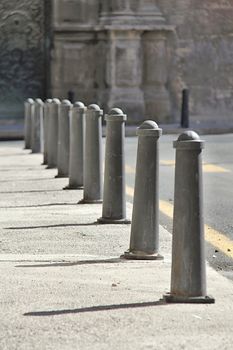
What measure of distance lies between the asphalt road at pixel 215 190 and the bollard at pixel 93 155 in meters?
0.75

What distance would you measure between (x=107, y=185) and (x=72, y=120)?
3068 millimetres

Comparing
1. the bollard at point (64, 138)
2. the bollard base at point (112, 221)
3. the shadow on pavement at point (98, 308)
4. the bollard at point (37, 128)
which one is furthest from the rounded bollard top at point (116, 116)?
the bollard at point (37, 128)

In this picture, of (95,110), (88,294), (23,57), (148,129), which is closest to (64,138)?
(95,110)

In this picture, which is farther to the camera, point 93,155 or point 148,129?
point 93,155

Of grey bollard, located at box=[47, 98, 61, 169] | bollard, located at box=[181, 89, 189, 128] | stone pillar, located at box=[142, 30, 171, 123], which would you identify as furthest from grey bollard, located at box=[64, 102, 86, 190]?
stone pillar, located at box=[142, 30, 171, 123]

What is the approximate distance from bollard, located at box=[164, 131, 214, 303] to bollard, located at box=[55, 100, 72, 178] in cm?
826

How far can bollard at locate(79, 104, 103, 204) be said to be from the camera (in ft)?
38.9

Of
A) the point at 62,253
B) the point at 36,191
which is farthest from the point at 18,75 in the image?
the point at 62,253

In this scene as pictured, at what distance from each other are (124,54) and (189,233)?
21.1m

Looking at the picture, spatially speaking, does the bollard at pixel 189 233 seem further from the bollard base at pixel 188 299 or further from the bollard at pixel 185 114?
the bollard at pixel 185 114

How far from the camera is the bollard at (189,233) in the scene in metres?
6.82

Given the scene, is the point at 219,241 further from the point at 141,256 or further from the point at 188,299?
the point at 188,299

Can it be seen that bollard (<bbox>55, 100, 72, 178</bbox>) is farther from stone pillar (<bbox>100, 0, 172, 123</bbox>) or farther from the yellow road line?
stone pillar (<bbox>100, 0, 172, 123</bbox>)

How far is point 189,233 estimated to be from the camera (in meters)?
6.84
